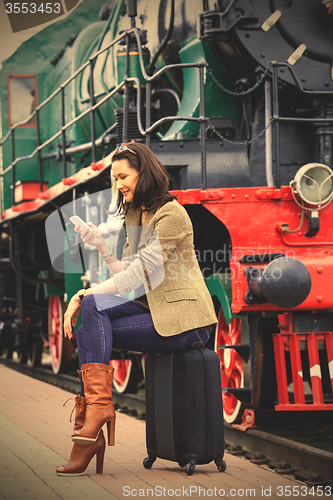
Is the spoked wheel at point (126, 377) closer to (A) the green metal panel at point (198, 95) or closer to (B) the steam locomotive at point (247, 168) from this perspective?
(B) the steam locomotive at point (247, 168)

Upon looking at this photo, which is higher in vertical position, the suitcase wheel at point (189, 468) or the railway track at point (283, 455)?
the suitcase wheel at point (189, 468)

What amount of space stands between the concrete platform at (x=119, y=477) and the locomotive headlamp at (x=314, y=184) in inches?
69.8

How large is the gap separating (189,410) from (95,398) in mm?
458

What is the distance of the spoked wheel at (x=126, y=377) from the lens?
7.12m

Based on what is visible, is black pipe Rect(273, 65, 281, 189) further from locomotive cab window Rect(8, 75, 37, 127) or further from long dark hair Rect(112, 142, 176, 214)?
locomotive cab window Rect(8, 75, 37, 127)

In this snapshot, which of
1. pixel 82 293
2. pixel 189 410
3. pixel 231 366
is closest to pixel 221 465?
pixel 189 410

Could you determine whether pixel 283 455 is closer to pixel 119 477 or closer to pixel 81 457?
pixel 119 477

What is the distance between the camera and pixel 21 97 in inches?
397

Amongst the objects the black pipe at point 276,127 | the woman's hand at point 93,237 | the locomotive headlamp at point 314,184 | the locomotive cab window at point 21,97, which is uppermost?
the locomotive cab window at point 21,97

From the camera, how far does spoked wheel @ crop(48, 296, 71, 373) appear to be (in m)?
8.95

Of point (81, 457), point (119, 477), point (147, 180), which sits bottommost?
point (119, 477)

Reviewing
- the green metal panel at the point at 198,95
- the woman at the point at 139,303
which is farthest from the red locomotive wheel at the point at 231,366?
the woman at the point at 139,303

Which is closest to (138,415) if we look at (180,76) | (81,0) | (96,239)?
(180,76)

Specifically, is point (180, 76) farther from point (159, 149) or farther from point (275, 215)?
point (275, 215)
